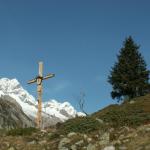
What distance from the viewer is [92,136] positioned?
24.2m

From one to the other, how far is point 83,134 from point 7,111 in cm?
16169

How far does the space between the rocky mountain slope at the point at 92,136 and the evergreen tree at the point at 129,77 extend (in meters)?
34.8

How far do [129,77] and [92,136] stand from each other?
43284mm

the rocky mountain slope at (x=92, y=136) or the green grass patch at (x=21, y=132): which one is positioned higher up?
Answer: the green grass patch at (x=21, y=132)

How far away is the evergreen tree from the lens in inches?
2601

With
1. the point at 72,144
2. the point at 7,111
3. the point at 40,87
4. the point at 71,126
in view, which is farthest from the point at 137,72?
the point at 7,111

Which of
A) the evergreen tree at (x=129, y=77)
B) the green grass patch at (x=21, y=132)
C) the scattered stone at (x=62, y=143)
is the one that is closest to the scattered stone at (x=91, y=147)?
the scattered stone at (x=62, y=143)

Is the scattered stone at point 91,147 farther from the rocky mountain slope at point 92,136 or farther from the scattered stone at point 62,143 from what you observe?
the scattered stone at point 62,143

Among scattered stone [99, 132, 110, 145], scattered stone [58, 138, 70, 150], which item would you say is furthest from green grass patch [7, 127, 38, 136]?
scattered stone [99, 132, 110, 145]

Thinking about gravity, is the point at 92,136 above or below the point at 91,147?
above

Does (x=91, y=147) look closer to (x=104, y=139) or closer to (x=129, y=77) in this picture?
(x=104, y=139)

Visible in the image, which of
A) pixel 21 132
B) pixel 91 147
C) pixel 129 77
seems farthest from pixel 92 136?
pixel 129 77

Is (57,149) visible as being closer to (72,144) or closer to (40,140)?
(72,144)

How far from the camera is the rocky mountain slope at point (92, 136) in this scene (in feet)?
70.9
